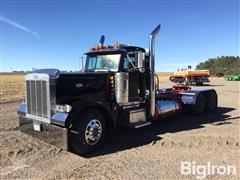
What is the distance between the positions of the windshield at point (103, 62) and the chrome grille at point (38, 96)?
Answer: 1885 mm

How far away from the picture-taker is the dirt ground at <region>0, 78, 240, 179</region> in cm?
421

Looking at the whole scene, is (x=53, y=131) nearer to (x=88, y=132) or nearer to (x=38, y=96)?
(x=88, y=132)

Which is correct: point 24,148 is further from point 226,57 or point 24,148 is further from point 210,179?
point 226,57

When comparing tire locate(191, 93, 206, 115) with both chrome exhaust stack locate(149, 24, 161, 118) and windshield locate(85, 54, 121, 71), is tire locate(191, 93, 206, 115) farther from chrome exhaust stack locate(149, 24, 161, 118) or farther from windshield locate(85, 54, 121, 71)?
windshield locate(85, 54, 121, 71)

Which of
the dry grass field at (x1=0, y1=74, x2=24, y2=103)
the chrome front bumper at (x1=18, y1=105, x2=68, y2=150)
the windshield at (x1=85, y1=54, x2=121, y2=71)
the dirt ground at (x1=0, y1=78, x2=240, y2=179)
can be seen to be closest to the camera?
the dirt ground at (x1=0, y1=78, x2=240, y2=179)

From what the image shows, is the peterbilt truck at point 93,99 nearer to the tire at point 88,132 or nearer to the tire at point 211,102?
the tire at point 88,132

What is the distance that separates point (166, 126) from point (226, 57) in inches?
3619

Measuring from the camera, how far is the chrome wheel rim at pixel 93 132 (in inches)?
203

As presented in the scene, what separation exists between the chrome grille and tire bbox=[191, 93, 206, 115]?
6.07 metres

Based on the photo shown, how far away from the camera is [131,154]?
5137mm

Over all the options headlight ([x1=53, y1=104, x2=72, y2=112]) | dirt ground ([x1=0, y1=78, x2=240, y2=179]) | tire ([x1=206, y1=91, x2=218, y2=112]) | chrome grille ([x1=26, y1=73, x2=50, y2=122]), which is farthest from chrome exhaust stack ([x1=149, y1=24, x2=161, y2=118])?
tire ([x1=206, y1=91, x2=218, y2=112])

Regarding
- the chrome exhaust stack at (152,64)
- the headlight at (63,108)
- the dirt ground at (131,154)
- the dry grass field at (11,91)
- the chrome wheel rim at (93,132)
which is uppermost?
the chrome exhaust stack at (152,64)

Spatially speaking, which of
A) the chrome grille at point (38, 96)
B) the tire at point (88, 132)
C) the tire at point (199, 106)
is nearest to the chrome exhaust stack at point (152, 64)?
the tire at point (88, 132)

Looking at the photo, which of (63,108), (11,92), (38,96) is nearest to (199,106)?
(63,108)
